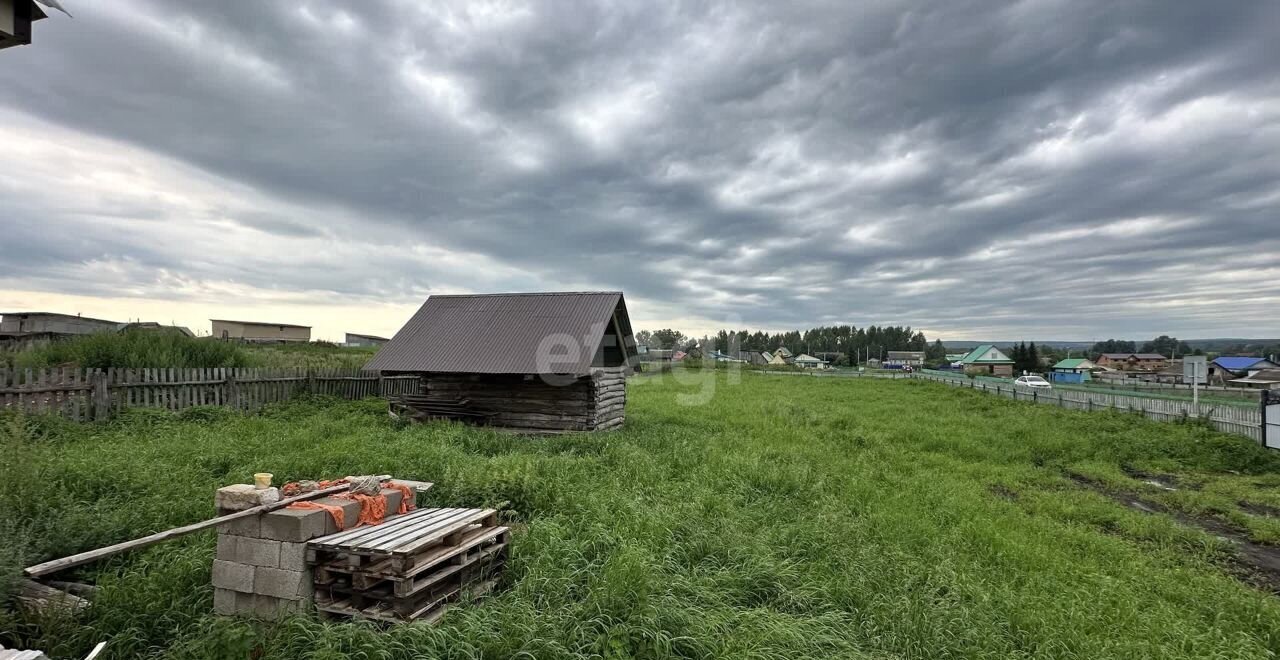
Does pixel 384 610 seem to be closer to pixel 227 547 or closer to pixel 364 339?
pixel 227 547

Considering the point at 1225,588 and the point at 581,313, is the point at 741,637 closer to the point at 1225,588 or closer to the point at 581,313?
the point at 1225,588

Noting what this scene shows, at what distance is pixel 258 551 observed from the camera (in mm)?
4246

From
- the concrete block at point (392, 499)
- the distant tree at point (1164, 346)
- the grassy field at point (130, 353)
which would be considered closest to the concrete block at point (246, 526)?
the concrete block at point (392, 499)

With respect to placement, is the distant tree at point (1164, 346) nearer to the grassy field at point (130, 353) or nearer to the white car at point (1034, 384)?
the white car at point (1034, 384)

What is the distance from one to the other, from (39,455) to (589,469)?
7.36 metres

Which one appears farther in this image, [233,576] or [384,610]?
Result: [233,576]

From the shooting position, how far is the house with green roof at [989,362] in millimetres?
81188

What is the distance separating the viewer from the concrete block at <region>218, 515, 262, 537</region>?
4.26 meters

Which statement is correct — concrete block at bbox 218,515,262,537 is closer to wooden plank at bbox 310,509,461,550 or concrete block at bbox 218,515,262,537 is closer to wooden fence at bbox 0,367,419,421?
wooden plank at bbox 310,509,461,550

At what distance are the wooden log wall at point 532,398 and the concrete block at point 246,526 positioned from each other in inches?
360

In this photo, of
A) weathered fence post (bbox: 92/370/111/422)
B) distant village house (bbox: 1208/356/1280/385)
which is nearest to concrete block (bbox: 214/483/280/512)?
weathered fence post (bbox: 92/370/111/422)

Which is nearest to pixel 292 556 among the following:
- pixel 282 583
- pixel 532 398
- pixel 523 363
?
pixel 282 583

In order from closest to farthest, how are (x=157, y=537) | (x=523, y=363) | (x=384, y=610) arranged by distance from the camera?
1. (x=157, y=537)
2. (x=384, y=610)
3. (x=523, y=363)

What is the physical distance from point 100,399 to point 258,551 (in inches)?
405
